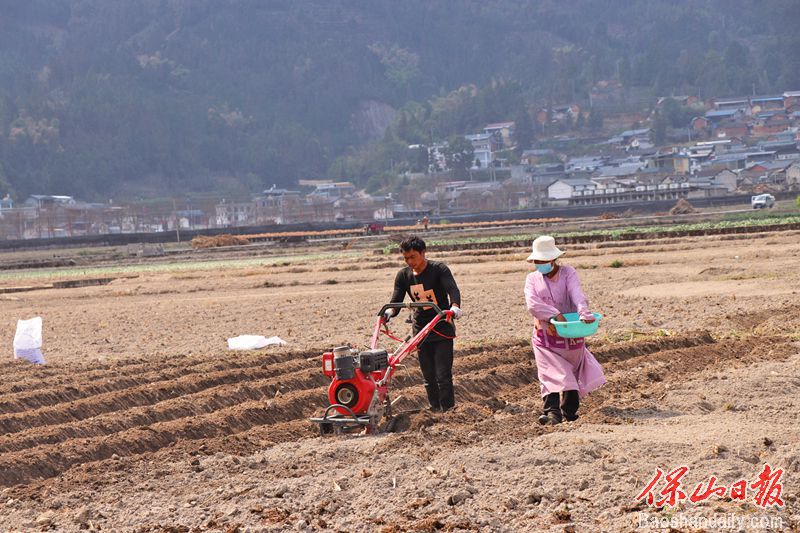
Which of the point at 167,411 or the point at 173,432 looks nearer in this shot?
the point at 173,432

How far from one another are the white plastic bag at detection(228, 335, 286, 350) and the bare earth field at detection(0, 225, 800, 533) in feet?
0.58

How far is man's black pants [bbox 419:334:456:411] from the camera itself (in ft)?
33.1

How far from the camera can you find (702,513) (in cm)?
677

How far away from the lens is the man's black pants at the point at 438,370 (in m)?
10.1

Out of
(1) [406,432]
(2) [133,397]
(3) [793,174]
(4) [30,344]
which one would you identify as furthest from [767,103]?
(1) [406,432]

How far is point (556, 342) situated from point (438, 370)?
1.06 metres

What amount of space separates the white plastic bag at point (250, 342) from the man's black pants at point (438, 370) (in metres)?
6.60

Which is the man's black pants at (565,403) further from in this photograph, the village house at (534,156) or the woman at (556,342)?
the village house at (534,156)

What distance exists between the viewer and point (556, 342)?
962 cm

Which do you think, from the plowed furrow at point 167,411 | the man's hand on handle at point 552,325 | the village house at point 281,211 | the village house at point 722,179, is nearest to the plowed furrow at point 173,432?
the plowed furrow at point 167,411

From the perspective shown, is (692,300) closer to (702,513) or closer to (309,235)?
(702,513)

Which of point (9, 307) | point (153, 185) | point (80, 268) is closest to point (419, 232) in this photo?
point (80, 268)

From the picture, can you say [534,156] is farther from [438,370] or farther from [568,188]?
[438,370]

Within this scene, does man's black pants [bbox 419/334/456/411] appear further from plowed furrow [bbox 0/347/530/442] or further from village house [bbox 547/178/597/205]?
village house [bbox 547/178/597/205]
